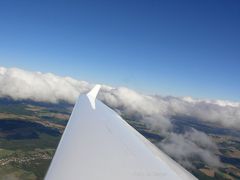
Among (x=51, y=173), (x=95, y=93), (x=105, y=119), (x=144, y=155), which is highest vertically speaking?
(x=95, y=93)

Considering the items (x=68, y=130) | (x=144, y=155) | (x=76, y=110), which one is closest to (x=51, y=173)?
(x=144, y=155)

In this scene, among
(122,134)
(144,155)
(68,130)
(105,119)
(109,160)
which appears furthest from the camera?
(105,119)

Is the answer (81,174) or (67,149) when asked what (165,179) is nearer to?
(81,174)

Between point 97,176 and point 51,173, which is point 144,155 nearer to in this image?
point 97,176

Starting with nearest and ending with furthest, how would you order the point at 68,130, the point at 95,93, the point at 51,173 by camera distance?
the point at 51,173
the point at 68,130
the point at 95,93

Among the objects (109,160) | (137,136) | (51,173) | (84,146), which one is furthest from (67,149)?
(137,136)

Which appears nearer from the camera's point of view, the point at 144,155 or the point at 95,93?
the point at 144,155

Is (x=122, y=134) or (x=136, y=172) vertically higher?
(x=122, y=134)
